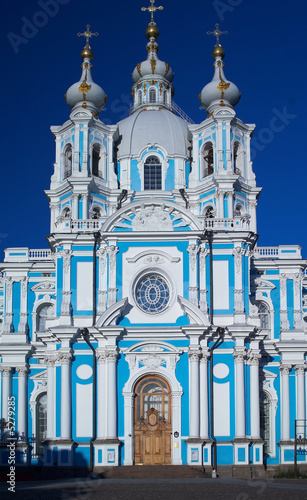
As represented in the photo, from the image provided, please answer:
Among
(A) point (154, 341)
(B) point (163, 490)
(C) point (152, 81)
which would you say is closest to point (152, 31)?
(C) point (152, 81)

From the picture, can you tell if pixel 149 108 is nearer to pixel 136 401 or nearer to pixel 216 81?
pixel 216 81

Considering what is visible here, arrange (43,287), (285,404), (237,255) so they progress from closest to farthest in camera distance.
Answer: (237,255)
(285,404)
(43,287)

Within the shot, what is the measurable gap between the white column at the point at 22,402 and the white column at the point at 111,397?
6.45 meters

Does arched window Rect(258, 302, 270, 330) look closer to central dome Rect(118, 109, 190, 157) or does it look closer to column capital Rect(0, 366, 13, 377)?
central dome Rect(118, 109, 190, 157)

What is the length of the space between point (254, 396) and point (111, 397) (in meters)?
6.44

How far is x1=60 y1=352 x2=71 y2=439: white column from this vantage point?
3607 centimetres

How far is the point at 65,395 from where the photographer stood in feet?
119

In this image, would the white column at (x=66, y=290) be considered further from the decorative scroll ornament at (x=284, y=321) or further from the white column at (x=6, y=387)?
the decorative scroll ornament at (x=284, y=321)

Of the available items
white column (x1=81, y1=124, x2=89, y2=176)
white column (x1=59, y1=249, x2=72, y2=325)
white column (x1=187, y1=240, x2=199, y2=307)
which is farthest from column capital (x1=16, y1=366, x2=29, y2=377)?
white column (x1=81, y1=124, x2=89, y2=176)

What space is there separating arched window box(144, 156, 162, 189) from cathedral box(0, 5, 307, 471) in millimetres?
3753

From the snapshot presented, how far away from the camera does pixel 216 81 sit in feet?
151

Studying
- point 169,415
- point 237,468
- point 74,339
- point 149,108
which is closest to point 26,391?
point 74,339

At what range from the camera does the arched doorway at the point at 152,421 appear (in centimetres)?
3603

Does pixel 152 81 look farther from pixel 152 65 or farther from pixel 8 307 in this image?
pixel 8 307
